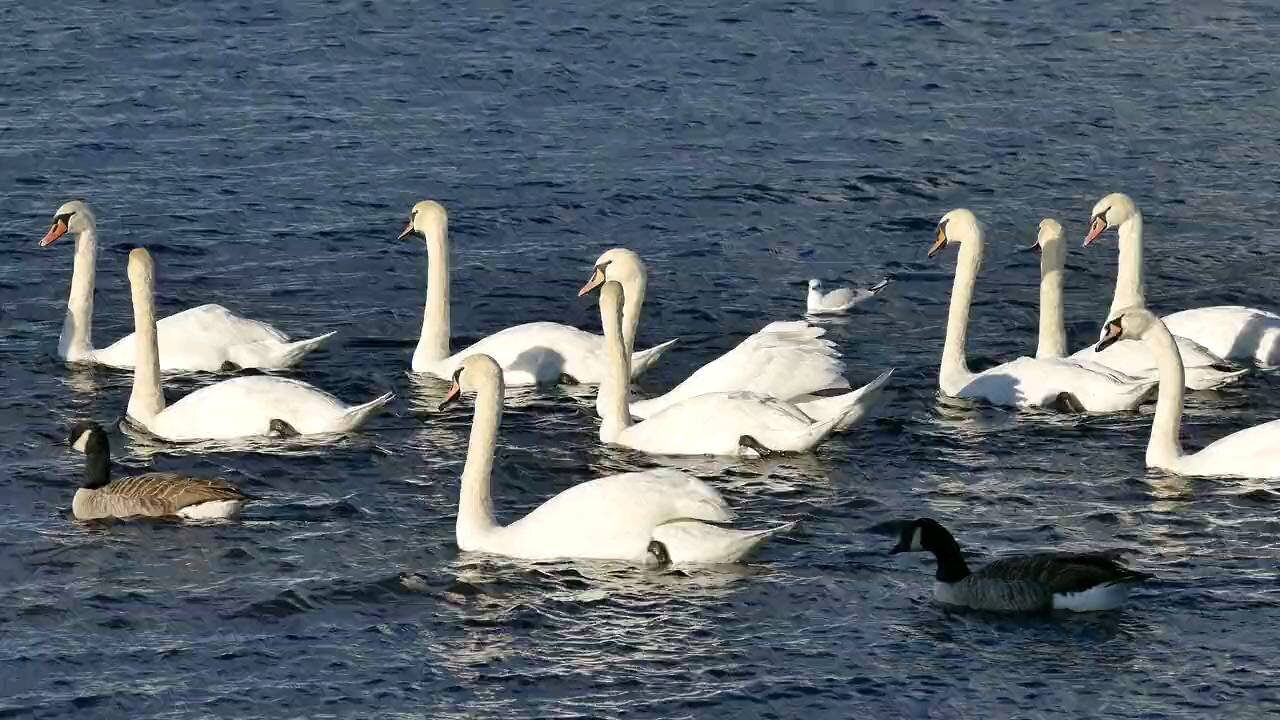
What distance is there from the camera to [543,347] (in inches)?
781

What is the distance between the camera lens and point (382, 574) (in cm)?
1521

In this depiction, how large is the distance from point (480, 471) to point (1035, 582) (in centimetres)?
401

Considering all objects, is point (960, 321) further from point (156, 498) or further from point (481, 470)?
point (156, 498)

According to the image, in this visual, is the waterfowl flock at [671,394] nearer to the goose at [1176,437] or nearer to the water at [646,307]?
the goose at [1176,437]

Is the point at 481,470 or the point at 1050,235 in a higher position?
the point at 1050,235

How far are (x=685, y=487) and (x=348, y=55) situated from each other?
55.6 ft

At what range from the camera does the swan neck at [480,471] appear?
15695 mm

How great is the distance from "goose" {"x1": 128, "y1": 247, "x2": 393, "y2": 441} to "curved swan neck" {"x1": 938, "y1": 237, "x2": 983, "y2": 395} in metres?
4.87

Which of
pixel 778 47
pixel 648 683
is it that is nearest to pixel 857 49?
pixel 778 47

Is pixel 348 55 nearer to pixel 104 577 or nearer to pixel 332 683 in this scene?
pixel 104 577

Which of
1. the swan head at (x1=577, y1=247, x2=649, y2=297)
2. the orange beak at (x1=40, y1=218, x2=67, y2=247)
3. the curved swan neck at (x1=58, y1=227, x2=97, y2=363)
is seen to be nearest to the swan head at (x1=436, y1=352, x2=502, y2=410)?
the swan head at (x1=577, y1=247, x2=649, y2=297)

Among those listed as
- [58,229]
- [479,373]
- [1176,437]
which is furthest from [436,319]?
[1176,437]

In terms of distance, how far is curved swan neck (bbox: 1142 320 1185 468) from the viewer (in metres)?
17.4

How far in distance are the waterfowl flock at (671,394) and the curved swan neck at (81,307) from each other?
0.07ft
